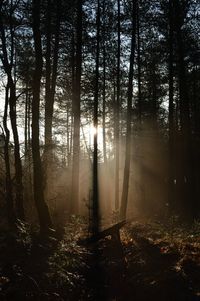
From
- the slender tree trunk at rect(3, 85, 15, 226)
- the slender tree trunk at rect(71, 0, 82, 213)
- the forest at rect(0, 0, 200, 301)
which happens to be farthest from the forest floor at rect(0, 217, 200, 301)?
the slender tree trunk at rect(71, 0, 82, 213)

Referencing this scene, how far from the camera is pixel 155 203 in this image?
111 feet

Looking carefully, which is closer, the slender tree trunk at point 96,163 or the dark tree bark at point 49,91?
the slender tree trunk at point 96,163

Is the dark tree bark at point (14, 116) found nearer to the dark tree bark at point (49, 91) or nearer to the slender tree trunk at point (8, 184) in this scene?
the slender tree trunk at point (8, 184)

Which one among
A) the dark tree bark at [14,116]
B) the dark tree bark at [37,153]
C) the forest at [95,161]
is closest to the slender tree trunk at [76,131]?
the forest at [95,161]

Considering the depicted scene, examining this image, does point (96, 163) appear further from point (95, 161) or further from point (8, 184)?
point (8, 184)

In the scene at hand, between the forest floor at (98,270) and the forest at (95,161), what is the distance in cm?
3

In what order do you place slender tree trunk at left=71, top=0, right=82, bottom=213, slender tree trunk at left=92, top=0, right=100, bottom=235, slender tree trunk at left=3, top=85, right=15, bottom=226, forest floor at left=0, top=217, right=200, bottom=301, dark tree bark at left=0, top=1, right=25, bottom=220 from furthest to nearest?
slender tree trunk at left=71, top=0, right=82, bottom=213, slender tree trunk at left=92, top=0, right=100, bottom=235, slender tree trunk at left=3, top=85, right=15, bottom=226, dark tree bark at left=0, top=1, right=25, bottom=220, forest floor at left=0, top=217, right=200, bottom=301

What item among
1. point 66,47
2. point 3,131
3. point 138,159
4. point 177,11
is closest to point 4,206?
point 3,131

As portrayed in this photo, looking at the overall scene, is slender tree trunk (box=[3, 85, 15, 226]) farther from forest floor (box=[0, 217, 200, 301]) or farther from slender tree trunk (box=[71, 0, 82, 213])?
slender tree trunk (box=[71, 0, 82, 213])

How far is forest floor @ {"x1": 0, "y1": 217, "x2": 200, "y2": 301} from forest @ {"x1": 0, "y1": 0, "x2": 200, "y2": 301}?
3 cm

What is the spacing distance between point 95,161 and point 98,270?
28.6 ft

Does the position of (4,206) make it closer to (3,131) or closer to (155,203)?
(3,131)

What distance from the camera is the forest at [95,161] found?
888 centimetres

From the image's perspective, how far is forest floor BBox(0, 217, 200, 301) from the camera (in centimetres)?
754
